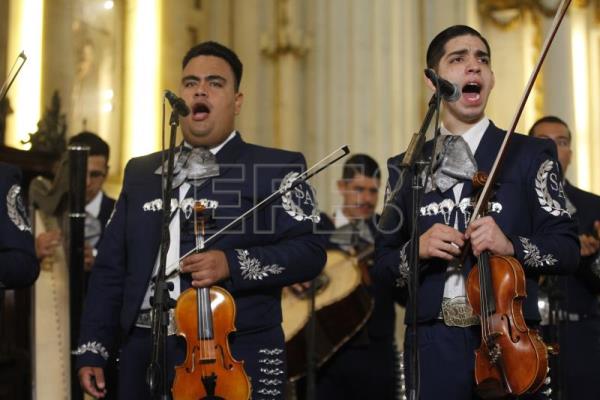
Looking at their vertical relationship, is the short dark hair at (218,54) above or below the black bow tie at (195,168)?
above

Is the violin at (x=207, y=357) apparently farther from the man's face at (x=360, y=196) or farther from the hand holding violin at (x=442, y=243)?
the man's face at (x=360, y=196)

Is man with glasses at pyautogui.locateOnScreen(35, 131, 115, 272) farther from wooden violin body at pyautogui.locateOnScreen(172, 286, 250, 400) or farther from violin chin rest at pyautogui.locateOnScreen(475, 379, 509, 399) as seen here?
violin chin rest at pyautogui.locateOnScreen(475, 379, 509, 399)

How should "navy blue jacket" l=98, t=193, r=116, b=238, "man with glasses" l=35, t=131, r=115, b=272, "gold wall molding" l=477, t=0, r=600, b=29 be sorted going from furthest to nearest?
"gold wall molding" l=477, t=0, r=600, b=29
"navy blue jacket" l=98, t=193, r=116, b=238
"man with glasses" l=35, t=131, r=115, b=272

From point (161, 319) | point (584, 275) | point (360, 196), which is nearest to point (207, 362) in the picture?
point (161, 319)

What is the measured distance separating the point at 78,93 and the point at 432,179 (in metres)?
5.27

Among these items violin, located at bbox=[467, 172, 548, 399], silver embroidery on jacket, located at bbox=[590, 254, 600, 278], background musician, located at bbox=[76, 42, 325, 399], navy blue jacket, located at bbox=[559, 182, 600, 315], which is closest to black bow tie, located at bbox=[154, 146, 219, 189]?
background musician, located at bbox=[76, 42, 325, 399]

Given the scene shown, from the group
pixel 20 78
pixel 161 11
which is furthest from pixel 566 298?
pixel 161 11

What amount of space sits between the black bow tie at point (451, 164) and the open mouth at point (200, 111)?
0.94 meters

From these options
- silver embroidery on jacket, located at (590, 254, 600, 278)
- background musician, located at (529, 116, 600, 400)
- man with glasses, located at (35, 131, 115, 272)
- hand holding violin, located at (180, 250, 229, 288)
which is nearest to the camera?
hand holding violin, located at (180, 250, 229, 288)

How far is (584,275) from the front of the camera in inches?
213

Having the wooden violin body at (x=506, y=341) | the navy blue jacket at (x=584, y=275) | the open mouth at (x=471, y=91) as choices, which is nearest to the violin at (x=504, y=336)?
the wooden violin body at (x=506, y=341)

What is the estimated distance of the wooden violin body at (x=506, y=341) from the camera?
10.2 ft

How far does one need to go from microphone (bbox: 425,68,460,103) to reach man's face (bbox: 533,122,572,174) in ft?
8.63

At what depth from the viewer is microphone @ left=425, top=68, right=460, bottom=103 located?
3363 millimetres
